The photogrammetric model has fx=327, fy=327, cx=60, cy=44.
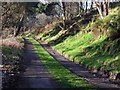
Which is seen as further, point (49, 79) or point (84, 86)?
point (49, 79)

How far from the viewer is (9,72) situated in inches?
718

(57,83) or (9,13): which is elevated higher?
(9,13)

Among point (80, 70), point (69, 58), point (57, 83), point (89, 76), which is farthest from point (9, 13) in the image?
point (57, 83)

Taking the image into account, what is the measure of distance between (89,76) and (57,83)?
14.5 ft

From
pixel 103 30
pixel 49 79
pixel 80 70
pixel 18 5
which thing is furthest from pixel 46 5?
pixel 49 79

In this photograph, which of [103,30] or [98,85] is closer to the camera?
[98,85]

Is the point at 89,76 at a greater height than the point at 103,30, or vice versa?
the point at 103,30

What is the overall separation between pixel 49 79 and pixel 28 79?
128cm

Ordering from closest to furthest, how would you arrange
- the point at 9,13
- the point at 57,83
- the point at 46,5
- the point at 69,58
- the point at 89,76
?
the point at 57,83 < the point at 89,76 < the point at 69,58 < the point at 9,13 < the point at 46,5

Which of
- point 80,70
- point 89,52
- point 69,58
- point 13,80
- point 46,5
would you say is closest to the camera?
point 13,80

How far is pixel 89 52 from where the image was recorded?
1248 inches

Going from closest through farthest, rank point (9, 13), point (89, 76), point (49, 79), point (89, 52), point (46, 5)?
point (49, 79), point (89, 76), point (89, 52), point (9, 13), point (46, 5)

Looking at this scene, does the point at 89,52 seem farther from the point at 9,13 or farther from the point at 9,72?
the point at 9,13

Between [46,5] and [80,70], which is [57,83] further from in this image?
[46,5]
